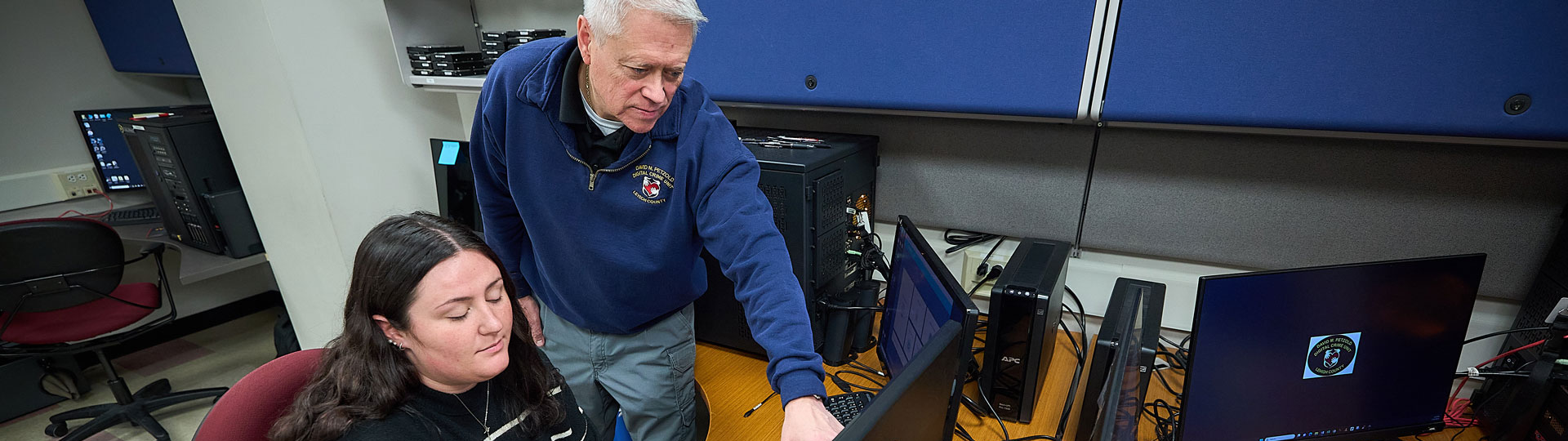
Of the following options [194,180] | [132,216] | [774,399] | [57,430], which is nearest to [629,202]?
[774,399]

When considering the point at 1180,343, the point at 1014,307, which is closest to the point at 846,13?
the point at 1014,307

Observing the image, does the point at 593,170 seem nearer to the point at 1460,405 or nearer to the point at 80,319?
the point at 1460,405

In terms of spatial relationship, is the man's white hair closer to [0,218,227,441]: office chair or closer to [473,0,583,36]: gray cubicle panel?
[473,0,583,36]: gray cubicle panel

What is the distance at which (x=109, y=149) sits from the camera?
2.75 meters

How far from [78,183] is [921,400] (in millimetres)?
3920

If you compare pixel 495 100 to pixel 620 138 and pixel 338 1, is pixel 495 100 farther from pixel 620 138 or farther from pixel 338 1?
pixel 338 1

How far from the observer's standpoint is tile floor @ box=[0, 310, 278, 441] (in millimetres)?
2408

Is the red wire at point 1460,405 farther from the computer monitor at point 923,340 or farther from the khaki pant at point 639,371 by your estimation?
the khaki pant at point 639,371

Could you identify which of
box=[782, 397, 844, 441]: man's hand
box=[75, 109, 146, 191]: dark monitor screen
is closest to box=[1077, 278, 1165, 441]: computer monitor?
box=[782, 397, 844, 441]: man's hand

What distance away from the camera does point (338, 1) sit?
5.94ft

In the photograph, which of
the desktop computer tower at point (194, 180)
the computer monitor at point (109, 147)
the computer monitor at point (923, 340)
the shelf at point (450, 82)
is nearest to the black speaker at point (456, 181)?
the shelf at point (450, 82)

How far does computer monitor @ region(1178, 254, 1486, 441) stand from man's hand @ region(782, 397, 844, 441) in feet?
1.89

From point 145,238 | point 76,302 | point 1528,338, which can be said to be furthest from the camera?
point 145,238

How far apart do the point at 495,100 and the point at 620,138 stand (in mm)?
258
